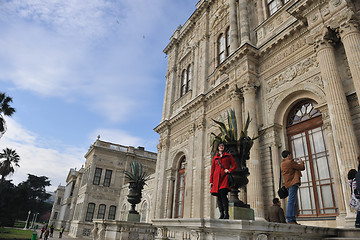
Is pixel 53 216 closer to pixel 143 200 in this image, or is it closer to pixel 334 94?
pixel 143 200

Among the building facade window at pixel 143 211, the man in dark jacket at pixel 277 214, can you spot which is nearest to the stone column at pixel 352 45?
the man in dark jacket at pixel 277 214

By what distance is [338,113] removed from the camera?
6602mm

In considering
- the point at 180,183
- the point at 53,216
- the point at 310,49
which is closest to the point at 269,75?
the point at 310,49

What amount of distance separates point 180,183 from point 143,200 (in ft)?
23.7

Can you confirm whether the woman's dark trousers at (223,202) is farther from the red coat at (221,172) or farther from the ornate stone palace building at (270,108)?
the ornate stone palace building at (270,108)

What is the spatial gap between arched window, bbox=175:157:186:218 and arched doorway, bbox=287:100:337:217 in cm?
828

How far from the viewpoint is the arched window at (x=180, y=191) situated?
15059 millimetres

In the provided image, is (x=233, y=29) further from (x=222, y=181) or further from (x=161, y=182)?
(x=161, y=182)

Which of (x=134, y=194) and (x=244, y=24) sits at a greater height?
(x=244, y=24)

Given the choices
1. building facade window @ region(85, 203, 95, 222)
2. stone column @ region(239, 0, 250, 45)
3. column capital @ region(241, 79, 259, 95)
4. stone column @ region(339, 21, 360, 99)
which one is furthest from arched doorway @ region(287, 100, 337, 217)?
building facade window @ region(85, 203, 95, 222)

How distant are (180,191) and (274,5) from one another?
11750mm

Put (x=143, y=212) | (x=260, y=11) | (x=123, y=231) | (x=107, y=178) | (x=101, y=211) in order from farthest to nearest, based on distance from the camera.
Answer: (x=107, y=178) < (x=101, y=211) < (x=143, y=212) < (x=260, y=11) < (x=123, y=231)

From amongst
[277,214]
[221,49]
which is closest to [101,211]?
[221,49]

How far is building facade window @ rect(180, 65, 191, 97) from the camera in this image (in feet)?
59.6
